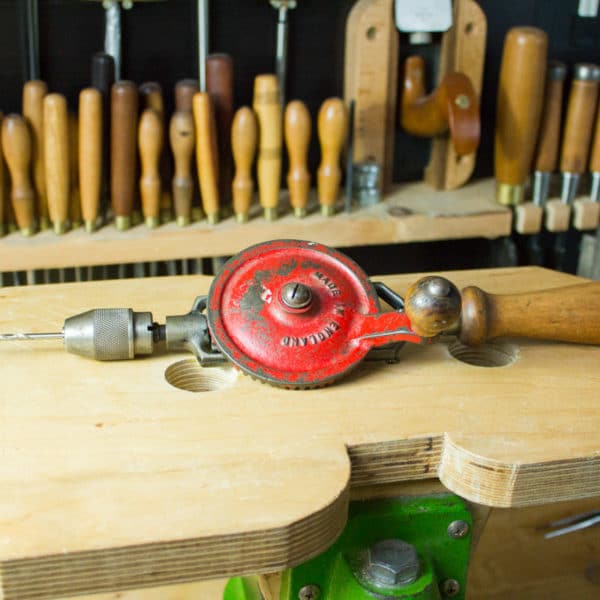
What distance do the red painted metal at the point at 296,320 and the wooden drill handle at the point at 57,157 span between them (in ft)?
2.36

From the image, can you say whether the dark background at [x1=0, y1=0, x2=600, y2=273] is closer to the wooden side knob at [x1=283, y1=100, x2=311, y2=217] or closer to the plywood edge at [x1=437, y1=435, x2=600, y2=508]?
the wooden side knob at [x1=283, y1=100, x2=311, y2=217]

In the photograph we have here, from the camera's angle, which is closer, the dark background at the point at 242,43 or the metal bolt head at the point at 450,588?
the metal bolt head at the point at 450,588

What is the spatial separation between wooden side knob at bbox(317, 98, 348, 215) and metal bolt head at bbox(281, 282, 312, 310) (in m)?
0.81

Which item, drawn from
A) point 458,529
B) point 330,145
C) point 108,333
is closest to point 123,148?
point 330,145

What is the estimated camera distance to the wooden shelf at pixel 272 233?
160 cm

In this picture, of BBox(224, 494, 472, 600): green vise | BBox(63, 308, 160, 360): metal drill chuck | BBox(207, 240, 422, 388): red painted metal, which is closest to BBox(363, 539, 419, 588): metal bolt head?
BBox(224, 494, 472, 600): green vise

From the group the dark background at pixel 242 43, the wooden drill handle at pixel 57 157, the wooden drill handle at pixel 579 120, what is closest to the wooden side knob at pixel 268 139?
the dark background at pixel 242 43

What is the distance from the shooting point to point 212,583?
128 centimetres

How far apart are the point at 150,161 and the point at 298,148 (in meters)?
0.28

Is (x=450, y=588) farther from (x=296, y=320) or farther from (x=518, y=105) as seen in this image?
(x=518, y=105)

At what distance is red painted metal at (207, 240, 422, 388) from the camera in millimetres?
881

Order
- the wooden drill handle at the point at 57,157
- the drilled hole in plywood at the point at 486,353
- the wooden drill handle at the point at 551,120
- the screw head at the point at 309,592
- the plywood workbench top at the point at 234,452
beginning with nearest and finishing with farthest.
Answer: the plywood workbench top at the point at 234,452, the screw head at the point at 309,592, the drilled hole in plywood at the point at 486,353, the wooden drill handle at the point at 57,157, the wooden drill handle at the point at 551,120

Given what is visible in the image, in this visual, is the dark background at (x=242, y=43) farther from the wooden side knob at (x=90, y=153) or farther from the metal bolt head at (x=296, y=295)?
the metal bolt head at (x=296, y=295)

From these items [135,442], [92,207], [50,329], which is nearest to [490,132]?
[92,207]
